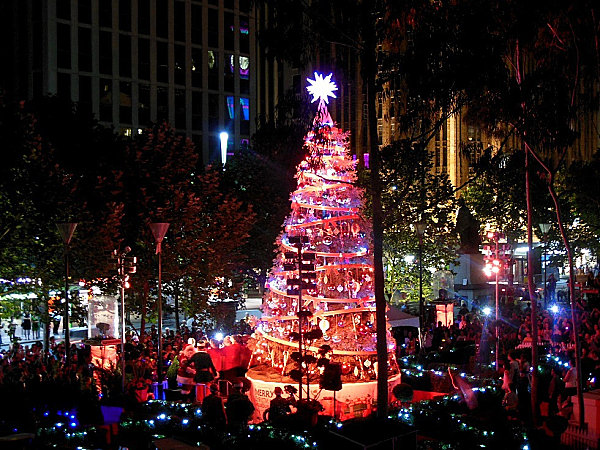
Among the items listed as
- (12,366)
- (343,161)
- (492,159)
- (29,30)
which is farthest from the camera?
(29,30)

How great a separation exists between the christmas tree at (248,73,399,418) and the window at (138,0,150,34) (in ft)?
161

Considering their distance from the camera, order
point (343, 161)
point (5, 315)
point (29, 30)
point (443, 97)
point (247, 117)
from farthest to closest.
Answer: point (247, 117) < point (29, 30) < point (5, 315) < point (343, 161) < point (443, 97)

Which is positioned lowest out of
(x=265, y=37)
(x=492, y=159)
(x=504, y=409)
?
(x=504, y=409)

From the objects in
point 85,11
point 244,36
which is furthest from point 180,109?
point 85,11

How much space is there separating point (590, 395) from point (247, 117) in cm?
5731

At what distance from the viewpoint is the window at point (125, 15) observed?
5906 centimetres

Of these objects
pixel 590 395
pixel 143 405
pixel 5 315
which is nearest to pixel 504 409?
pixel 590 395

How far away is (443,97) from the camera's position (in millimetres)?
12992

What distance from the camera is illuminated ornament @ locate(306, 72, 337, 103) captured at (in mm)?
13795

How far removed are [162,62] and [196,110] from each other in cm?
530

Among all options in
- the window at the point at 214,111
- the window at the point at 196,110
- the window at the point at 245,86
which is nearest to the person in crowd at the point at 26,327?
the window at the point at 196,110

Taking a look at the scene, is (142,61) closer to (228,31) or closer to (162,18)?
(162,18)

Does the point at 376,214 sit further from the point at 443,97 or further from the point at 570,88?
the point at 570,88

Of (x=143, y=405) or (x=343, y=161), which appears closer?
(x=143, y=405)
